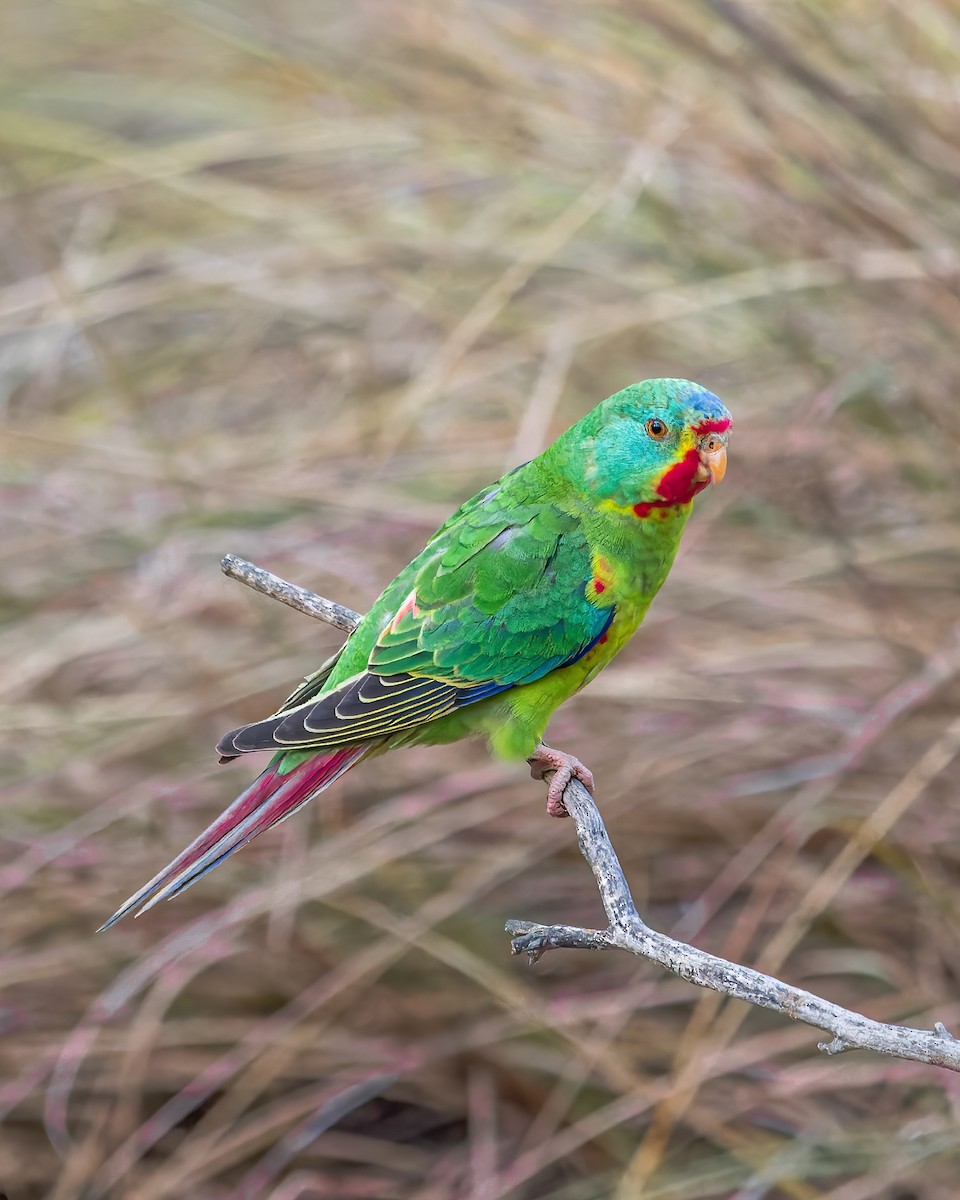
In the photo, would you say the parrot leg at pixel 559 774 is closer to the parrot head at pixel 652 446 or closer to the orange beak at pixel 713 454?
the parrot head at pixel 652 446

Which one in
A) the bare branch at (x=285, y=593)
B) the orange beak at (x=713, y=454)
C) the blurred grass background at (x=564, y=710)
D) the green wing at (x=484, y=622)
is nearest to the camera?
the orange beak at (x=713, y=454)

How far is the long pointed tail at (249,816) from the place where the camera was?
229 centimetres

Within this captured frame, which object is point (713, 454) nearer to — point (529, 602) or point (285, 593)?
point (529, 602)

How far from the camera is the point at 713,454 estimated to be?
241 centimetres

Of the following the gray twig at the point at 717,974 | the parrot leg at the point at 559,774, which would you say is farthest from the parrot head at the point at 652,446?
the gray twig at the point at 717,974

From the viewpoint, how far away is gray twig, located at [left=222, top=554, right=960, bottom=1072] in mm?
1536

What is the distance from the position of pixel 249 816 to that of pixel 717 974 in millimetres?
1020

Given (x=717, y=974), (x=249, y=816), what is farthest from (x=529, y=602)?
(x=717, y=974)

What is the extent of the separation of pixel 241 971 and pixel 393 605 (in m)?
1.38

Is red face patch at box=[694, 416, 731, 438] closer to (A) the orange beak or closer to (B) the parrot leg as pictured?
(A) the orange beak

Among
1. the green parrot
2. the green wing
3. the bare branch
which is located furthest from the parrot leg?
the bare branch

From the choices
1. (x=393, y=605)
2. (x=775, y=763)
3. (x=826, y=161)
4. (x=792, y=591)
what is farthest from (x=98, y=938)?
(x=826, y=161)

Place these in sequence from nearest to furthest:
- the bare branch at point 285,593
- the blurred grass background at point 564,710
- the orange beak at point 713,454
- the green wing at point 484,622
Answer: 1. the orange beak at point 713,454
2. the green wing at point 484,622
3. the bare branch at point 285,593
4. the blurred grass background at point 564,710

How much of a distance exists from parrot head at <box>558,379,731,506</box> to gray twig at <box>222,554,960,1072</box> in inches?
25.6
